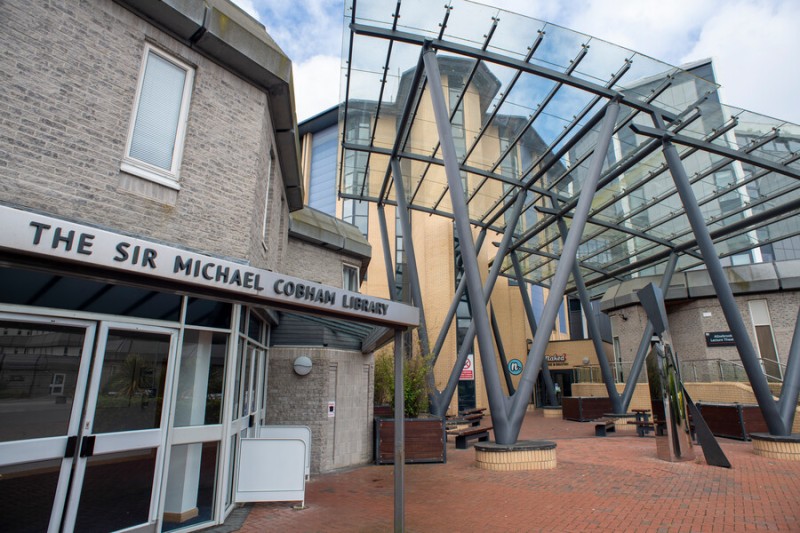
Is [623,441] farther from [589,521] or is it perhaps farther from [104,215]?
[104,215]

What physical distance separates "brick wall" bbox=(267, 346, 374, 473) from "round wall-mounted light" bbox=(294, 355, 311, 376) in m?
0.15

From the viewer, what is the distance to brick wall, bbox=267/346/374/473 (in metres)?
9.48

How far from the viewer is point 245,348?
6.95m

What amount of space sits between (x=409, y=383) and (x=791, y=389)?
957 centimetres

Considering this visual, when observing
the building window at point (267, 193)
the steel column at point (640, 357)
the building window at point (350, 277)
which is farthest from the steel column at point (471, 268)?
the steel column at point (640, 357)

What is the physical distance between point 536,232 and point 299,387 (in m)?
16.1

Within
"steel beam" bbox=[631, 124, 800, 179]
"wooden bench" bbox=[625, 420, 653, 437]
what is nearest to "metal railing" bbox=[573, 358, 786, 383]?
"wooden bench" bbox=[625, 420, 653, 437]

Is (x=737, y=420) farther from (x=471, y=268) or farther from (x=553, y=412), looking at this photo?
(x=553, y=412)

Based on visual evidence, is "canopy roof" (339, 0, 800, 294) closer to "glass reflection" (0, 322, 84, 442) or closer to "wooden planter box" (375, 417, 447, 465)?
"wooden planter box" (375, 417, 447, 465)

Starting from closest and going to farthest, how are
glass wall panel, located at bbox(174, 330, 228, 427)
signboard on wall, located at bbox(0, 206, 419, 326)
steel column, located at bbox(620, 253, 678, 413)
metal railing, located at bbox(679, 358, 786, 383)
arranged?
signboard on wall, located at bbox(0, 206, 419, 326) → glass wall panel, located at bbox(174, 330, 228, 427) → metal railing, located at bbox(679, 358, 786, 383) → steel column, located at bbox(620, 253, 678, 413)

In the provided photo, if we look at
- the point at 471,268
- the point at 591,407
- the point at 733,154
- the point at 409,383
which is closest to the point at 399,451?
the point at 471,268

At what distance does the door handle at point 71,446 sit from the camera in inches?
170

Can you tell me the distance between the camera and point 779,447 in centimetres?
1013

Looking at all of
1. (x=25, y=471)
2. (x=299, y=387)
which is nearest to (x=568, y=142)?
(x=299, y=387)
